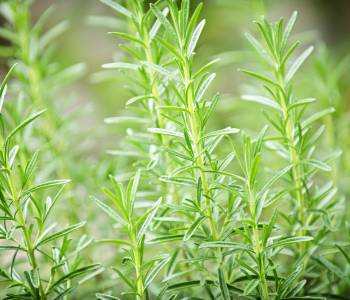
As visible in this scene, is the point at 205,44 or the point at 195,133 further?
the point at 205,44

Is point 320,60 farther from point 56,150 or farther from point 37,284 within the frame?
point 37,284

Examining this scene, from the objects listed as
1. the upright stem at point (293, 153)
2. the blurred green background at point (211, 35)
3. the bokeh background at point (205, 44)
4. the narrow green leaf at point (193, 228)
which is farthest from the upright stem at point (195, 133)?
the blurred green background at point (211, 35)

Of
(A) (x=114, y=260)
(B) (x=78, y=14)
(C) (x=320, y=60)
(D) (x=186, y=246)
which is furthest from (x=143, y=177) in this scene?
(B) (x=78, y=14)

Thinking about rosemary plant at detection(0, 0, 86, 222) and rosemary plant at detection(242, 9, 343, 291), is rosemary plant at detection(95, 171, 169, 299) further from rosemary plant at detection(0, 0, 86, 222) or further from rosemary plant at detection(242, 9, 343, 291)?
rosemary plant at detection(0, 0, 86, 222)

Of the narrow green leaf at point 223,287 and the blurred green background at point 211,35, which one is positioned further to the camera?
the blurred green background at point 211,35

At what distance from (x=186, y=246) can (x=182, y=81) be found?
0.80 ft

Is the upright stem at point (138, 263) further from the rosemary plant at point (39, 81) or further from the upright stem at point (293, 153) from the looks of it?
the rosemary plant at point (39, 81)

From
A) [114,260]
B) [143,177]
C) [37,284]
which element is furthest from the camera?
[114,260]

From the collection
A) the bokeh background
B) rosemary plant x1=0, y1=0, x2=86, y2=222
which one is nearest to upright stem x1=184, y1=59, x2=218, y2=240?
rosemary plant x1=0, y1=0, x2=86, y2=222

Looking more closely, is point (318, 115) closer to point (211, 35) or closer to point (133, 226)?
point (133, 226)

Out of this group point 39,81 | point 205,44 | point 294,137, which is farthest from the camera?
point 205,44

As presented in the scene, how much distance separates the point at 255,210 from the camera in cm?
56

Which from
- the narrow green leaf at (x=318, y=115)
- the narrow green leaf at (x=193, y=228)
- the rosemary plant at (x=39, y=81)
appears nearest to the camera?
the narrow green leaf at (x=193, y=228)

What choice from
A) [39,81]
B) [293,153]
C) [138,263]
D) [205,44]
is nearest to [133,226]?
[138,263]
